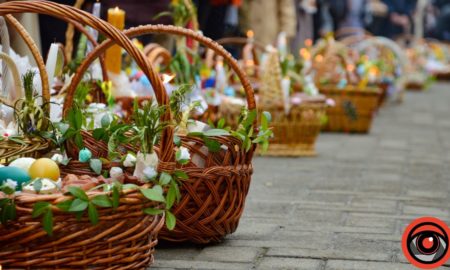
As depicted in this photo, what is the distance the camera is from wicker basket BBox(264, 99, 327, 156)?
18.3 ft

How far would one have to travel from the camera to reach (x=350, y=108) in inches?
277

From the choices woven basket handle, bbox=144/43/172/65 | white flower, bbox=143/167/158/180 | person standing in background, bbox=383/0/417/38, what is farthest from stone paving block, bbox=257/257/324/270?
person standing in background, bbox=383/0/417/38

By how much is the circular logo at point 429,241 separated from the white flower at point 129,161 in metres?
0.76

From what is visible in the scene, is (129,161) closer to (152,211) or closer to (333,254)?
(152,211)

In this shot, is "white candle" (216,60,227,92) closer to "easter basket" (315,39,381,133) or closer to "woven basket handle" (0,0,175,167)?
"easter basket" (315,39,381,133)

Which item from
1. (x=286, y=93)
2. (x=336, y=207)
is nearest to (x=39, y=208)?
(x=336, y=207)

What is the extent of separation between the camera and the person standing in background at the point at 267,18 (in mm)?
7961

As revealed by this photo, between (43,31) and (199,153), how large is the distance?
3041 millimetres

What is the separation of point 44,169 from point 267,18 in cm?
541

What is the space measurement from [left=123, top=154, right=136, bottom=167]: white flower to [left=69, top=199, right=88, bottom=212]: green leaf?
36cm

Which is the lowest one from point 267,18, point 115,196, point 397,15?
point 115,196

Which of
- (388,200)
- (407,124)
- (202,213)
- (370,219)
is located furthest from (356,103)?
(202,213)

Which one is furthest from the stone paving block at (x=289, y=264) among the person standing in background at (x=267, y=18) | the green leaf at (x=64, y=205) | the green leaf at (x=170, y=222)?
A: the person standing in background at (x=267, y=18)

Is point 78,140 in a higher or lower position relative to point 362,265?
higher
